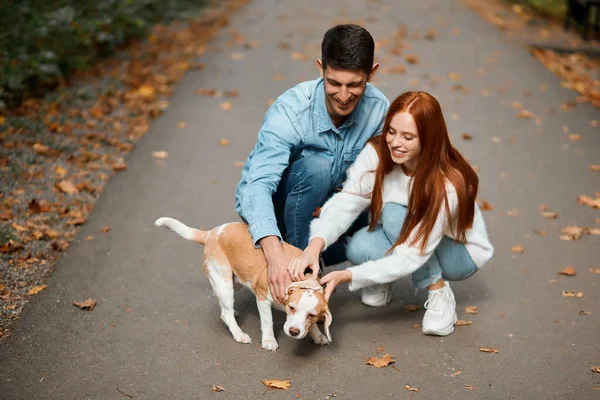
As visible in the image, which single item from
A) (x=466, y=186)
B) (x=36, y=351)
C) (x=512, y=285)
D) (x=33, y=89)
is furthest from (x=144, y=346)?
(x=33, y=89)

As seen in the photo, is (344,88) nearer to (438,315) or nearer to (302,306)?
(302,306)

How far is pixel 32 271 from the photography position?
4.89 metres

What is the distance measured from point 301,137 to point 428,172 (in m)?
0.81

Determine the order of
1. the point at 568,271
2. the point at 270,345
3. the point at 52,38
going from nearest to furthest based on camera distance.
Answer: the point at 270,345 < the point at 568,271 < the point at 52,38

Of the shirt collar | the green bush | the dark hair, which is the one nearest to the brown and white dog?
the shirt collar

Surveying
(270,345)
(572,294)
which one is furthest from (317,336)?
(572,294)

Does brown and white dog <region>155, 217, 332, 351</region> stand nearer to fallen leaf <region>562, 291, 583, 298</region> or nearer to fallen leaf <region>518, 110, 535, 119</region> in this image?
fallen leaf <region>562, 291, 583, 298</region>

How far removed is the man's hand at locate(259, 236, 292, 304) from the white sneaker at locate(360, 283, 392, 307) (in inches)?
37.8

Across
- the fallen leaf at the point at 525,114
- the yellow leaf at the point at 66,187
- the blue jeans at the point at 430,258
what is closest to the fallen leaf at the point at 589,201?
the fallen leaf at the point at 525,114

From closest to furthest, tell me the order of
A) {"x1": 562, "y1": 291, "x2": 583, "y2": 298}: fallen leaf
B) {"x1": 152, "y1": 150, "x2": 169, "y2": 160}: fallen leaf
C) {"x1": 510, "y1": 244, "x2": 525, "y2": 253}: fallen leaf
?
{"x1": 562, "y1": 291, "x2": 583, "y2": 298}: fallen leaf, {"x1": 510, "y1": 244, "x2": 525, "y2": 253}: fallen leaf, {"x1": 152, "y1": 150, "x2": 169, "y2": 160}: fallen leaf

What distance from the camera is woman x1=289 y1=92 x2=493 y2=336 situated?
13.1ft

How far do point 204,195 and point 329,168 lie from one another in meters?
2.19

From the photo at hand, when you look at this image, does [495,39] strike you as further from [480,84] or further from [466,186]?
[466,186]

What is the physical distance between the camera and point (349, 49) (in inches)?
153
